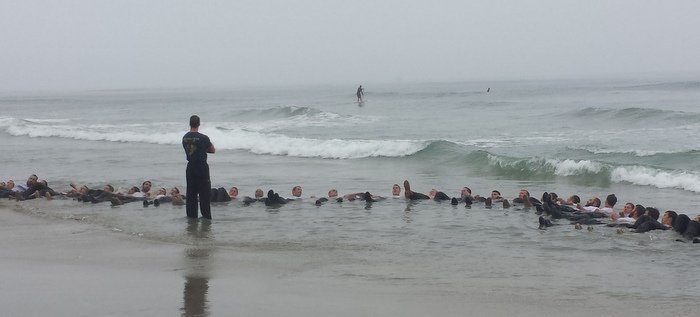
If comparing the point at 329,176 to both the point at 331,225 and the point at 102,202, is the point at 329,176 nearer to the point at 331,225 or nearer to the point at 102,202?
the point at 102,202

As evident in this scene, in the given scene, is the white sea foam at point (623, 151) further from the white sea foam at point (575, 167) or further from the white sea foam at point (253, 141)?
the white sea foam at point (253, 141)

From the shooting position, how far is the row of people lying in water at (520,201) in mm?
11453

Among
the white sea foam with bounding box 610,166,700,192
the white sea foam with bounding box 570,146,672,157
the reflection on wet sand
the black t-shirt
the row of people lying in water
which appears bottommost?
the reflection on wet sand

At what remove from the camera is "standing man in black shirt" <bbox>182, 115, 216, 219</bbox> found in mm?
11398

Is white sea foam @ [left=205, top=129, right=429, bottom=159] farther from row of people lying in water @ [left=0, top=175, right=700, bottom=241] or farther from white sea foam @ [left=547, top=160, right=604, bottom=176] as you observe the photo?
row of people lying in water @ [left=0, top=175, right=700, bottom=241]

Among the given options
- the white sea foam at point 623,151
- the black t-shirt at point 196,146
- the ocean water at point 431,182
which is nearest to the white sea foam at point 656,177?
the ocean water at point 431,182

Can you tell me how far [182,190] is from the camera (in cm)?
1770

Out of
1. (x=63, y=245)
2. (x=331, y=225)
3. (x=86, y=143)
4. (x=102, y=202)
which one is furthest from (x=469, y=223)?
(x=86, y=143)

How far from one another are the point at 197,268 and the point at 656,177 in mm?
13391

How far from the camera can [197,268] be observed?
8.48 m

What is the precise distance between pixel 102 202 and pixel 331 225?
217 inches

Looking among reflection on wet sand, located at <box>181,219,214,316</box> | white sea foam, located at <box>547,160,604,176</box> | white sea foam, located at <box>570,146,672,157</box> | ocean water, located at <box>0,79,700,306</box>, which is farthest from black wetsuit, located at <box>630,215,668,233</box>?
white sea foam, located at <box>570,146,672,157</box>

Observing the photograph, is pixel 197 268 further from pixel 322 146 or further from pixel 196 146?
pixel 322 146

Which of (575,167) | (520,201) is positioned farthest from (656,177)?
(520,201)
